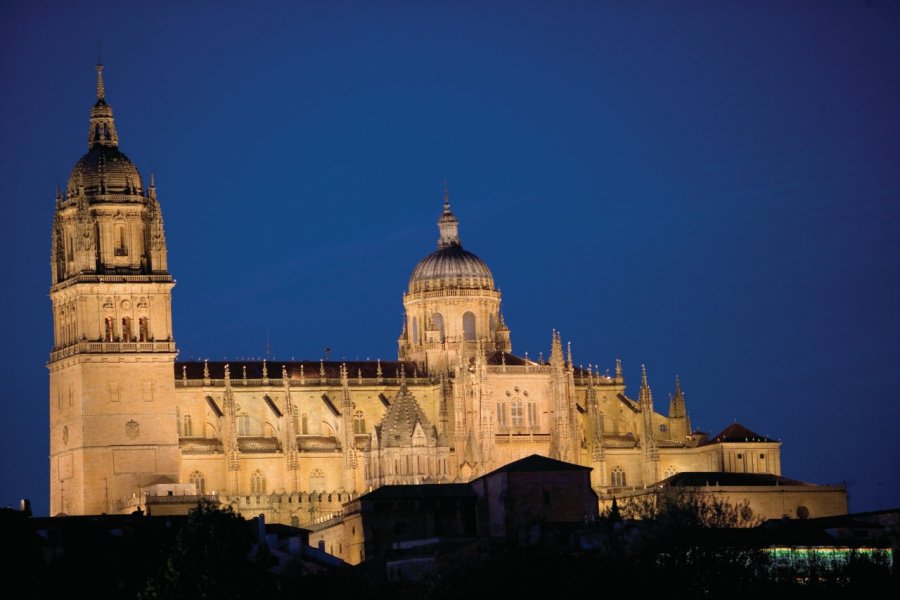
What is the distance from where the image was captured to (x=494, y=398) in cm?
18438

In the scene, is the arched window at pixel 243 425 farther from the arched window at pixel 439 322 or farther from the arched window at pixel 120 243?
the arched window at pixel 439 322

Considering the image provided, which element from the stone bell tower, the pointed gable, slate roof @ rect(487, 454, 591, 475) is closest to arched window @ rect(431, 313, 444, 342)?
the pointed gable

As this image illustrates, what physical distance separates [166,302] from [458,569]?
48993 millimetres

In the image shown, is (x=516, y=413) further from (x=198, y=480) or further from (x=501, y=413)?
(x=198, y=480)

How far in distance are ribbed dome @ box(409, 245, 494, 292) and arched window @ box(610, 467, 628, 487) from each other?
15.9m

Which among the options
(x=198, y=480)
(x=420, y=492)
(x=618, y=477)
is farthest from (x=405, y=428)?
(x=618, y=477)

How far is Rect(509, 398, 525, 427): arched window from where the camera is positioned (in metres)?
185

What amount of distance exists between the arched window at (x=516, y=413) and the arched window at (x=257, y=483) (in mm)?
16625

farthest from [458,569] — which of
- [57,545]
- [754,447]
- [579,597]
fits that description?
[754,447]

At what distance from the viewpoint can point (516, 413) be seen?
608 ft

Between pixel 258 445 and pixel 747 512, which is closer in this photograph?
pixel 747 512

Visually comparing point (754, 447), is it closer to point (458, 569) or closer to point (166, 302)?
point (166, 302)

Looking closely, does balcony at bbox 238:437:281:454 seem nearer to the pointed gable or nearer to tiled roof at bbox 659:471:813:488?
the pointed gable

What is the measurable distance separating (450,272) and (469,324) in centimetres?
375
